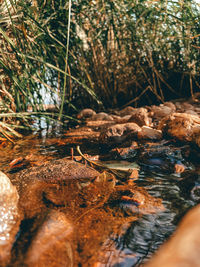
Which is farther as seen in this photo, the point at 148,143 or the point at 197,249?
the point at 148,143

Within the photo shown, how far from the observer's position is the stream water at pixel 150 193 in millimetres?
760

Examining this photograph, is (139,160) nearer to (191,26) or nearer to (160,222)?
(160,222)

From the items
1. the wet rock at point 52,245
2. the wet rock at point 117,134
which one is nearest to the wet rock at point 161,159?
the wet rock at point 117,134

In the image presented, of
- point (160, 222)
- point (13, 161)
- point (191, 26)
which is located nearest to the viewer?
point (160, 222)

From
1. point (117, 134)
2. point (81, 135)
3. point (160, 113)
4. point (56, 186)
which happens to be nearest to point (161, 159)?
point (117, 134)

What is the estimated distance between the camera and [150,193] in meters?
1.13

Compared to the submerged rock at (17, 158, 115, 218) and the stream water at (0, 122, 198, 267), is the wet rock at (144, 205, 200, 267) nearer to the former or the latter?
the stream water at (0, 122, 198, 267)

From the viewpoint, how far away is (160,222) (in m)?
0.90

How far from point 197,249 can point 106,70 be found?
9.77 feet

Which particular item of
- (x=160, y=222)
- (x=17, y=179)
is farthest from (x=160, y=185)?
(x=17, y=179)

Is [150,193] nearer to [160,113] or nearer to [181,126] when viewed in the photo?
[181,126]

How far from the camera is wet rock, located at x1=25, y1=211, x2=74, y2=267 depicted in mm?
678

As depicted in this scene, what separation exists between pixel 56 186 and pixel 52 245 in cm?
42

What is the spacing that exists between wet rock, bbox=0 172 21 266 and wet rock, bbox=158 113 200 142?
1272mm
